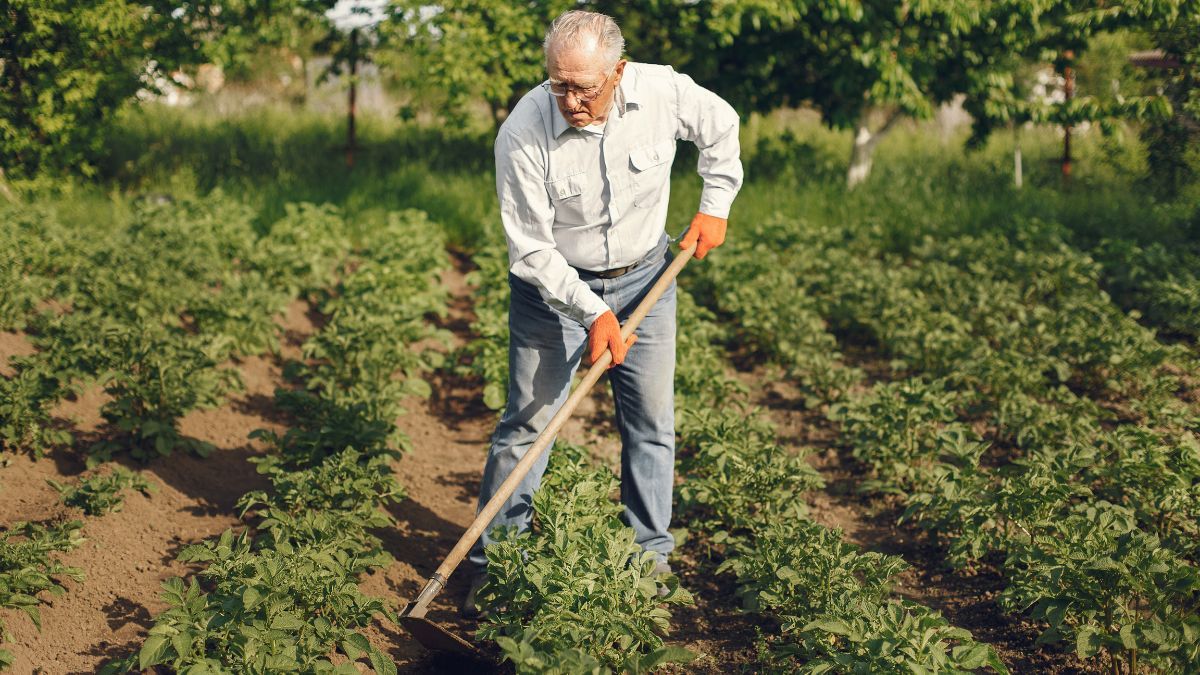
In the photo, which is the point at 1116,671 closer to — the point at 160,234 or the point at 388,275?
the point at 388,275

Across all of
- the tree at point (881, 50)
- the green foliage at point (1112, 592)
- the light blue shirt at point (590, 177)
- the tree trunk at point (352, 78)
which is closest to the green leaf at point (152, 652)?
the light blue shirt at point (590, 177)

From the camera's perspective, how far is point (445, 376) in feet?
20.2

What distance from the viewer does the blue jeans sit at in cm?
353

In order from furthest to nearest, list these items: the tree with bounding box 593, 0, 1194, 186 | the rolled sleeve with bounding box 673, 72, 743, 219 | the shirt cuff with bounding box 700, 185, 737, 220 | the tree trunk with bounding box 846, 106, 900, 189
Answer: the tree trunk with bounding box 846, 106, 900, 189
the tree with bounding box 593, 0, 1194, 186
the shirt cuff with bounding box 700, 185, 737, 220
the rolled sleeve with bounding box 673, 72, 743, 219

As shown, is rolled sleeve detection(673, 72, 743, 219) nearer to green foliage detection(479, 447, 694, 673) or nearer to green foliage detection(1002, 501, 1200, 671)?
green foliage detection(479, 447, 694, 673)

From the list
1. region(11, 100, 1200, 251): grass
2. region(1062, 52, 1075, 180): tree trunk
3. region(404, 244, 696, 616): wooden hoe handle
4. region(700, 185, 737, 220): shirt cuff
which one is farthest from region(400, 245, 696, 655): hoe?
region(1062, 52, 1075, 180): tree trunk

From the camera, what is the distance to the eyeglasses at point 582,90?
3121mm

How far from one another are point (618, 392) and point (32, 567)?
195 cm

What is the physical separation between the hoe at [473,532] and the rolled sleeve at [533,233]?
0.52 feet

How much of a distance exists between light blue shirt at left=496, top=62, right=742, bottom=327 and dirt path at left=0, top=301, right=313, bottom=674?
1705mm

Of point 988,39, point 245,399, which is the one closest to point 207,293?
point 245,399

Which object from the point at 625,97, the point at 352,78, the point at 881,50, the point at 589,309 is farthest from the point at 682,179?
the point at 589,309

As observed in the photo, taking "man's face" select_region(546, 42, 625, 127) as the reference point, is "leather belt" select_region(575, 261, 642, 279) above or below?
below

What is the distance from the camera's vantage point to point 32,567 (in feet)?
10.8
